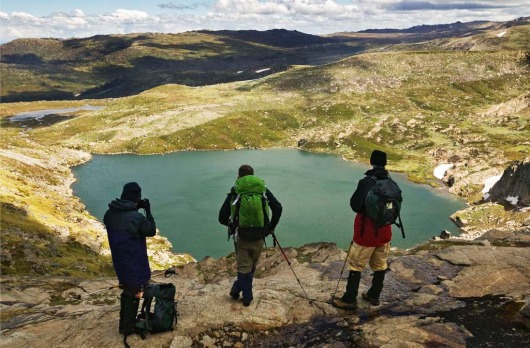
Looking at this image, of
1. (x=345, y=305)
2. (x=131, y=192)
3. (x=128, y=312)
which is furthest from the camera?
(x=345, y=305)

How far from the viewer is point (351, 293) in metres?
14.9

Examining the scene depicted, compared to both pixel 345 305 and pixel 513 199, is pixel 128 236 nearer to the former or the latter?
pixel 345 305

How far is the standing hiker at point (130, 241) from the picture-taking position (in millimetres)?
12258

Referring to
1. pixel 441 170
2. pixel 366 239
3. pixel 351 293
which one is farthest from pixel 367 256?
pixel 441 170

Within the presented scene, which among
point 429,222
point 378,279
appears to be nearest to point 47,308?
point 378,279

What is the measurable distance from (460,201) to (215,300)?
100161 mm

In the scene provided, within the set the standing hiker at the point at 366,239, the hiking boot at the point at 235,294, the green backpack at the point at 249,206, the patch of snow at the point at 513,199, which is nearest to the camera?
the green backpack at the point at 249,206

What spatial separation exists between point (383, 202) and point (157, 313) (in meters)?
8.81

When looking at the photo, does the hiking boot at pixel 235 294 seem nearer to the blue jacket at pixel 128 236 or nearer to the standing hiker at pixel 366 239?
the standing hiker at pixel 366 239

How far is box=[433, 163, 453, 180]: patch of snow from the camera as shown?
12496cm

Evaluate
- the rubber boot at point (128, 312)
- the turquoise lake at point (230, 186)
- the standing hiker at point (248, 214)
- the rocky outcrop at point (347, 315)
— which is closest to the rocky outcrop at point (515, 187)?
the turquoise lake at point (230, 186)

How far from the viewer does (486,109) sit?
642ft

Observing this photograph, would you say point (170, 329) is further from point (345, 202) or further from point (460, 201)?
point (460, 201)

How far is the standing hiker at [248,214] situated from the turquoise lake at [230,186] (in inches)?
1973
